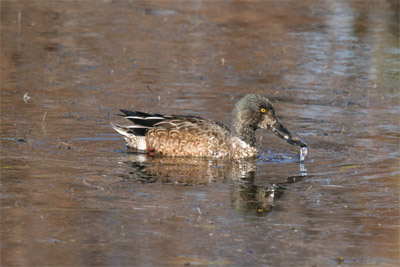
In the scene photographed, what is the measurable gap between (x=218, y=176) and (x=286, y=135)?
1.64 metres

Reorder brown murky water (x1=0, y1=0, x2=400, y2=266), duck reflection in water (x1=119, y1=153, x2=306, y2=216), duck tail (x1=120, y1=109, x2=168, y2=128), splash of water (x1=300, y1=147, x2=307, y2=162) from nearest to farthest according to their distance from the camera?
brown murky water (x1=0, y1=0, x2=400, y2=266) → duck reflection in water (x1=119, y1=153, x2=306, y2=216) → splash of water (x1=300, y1=147, x2=307, y2=162) → duck tail (x1=120, y1=109, x2=168, y2=128)

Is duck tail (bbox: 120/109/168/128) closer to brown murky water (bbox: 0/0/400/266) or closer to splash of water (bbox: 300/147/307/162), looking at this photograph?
brown murky water (bbox: 0/0/400/266)

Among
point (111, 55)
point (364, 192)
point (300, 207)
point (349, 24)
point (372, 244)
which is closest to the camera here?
point (372, 244)

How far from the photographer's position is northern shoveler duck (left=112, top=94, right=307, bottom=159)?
1028cm

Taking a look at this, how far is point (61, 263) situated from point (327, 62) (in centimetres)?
1183

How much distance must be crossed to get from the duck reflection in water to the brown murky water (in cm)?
3

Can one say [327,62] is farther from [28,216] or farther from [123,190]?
[28,216]

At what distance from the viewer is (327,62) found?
1714 cm

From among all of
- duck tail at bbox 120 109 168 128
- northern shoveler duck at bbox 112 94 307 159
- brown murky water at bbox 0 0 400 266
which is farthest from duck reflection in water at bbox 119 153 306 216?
duck tail at bbox 120 109 168 128

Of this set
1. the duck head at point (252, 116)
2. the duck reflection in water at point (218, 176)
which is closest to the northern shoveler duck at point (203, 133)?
the duck head at point (252, 116)

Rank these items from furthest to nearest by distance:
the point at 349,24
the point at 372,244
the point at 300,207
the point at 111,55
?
the point at 349,24 < the point at 111,55 < the point at 300,207 < the point at 372,244

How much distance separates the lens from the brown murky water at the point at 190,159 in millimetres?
6820

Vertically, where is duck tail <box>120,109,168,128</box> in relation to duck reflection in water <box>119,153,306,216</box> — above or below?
above

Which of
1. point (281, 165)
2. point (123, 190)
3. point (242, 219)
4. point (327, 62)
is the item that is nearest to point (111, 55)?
point (327, 62)
